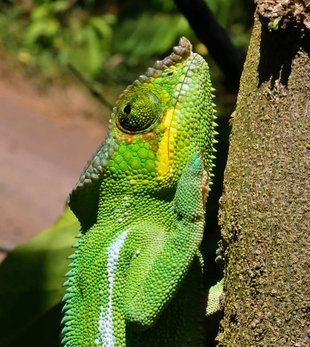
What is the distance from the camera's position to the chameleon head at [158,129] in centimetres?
207

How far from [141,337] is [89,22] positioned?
8329 millimetres

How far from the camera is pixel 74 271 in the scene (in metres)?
2.18

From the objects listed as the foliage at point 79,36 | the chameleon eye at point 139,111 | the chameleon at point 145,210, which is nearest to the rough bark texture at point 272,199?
the chameleon at point 145,210

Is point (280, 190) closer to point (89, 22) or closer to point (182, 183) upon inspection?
point (182, 183)

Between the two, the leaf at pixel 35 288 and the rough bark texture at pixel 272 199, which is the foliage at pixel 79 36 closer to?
the leaf at pixel 35 288

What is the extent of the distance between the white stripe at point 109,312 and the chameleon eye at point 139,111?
1.35 ft

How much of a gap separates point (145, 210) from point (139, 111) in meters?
0.35

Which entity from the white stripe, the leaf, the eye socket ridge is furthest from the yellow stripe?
the leaf

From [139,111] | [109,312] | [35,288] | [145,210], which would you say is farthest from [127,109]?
[35,288]

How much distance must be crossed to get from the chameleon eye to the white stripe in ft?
1.35

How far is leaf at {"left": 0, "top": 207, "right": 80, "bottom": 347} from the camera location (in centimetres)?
305

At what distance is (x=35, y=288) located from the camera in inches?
124

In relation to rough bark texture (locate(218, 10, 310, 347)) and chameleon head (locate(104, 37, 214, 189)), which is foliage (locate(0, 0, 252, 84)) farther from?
rough bark texture (locate(218, 10, 310, 347))

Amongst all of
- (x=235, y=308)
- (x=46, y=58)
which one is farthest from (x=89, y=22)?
(x=235, y=308)
